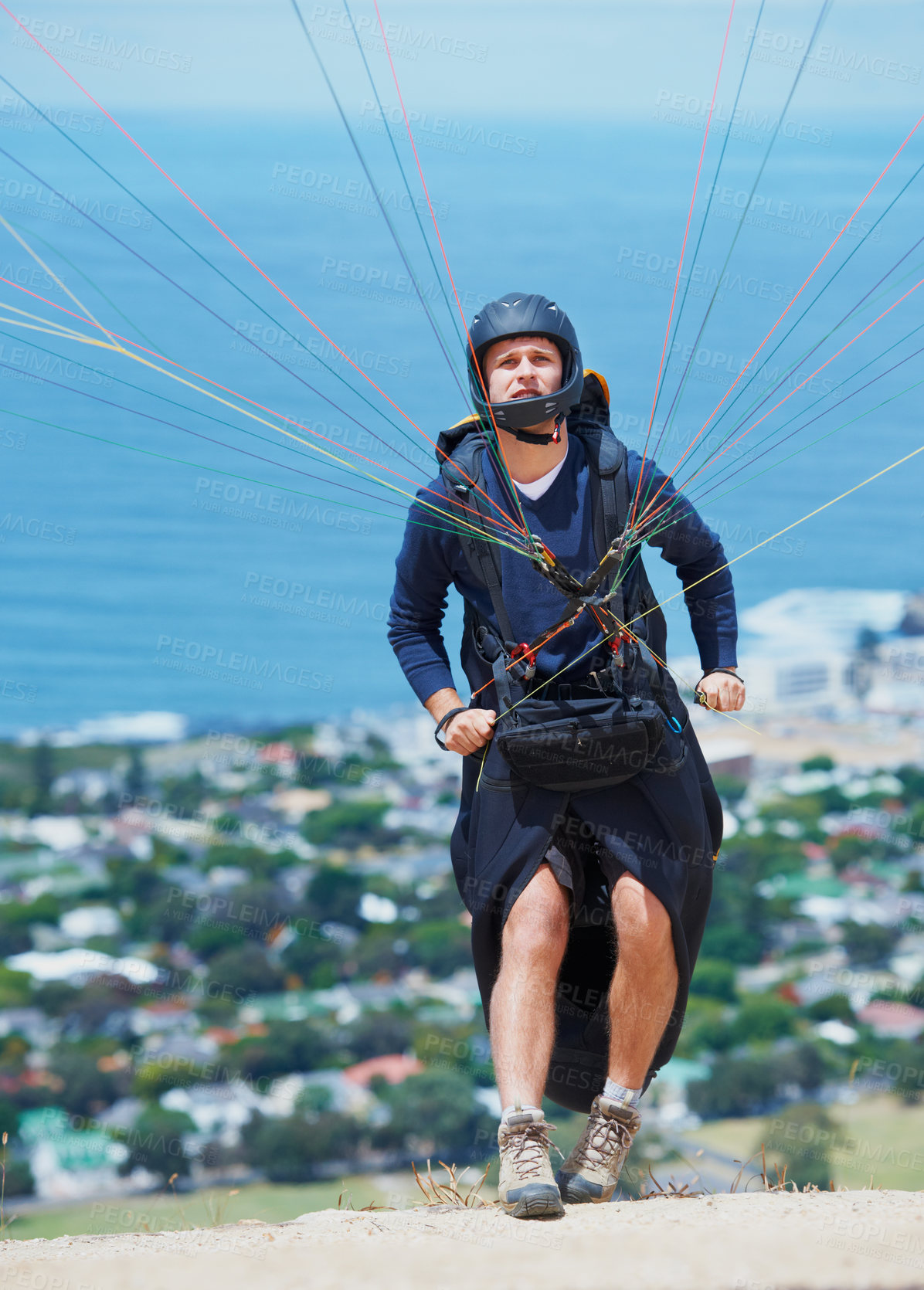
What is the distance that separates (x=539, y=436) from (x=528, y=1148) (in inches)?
72.4

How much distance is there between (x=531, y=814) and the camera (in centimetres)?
353

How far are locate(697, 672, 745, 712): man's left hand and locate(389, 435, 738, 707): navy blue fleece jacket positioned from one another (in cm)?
10

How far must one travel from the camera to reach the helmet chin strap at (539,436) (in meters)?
3.57

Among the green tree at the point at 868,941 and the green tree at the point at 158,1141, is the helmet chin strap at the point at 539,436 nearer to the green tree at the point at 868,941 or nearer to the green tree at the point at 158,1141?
the green tree at the point at 158,1141

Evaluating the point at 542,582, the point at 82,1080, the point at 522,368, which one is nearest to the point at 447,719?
the point at 542,582

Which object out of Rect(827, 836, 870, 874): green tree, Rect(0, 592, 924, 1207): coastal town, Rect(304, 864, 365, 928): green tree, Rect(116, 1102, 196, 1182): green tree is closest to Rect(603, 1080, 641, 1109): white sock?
Rect(0, 592, 924, 1207): coastal town

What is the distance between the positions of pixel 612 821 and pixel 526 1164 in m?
0.89

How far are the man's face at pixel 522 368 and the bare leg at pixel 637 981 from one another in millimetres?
1329

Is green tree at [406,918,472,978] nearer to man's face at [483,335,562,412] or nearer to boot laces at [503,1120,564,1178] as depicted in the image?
boot laces at [503,1120,564,1178]

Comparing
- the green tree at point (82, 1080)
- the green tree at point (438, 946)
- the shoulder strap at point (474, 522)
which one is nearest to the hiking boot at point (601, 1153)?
the shoulder strap at point (474, 522)

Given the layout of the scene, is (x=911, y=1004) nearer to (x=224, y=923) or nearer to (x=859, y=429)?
(x=224, y=923)

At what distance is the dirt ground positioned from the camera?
2881 mm

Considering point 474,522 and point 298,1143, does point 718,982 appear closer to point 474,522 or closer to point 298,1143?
point 298,1143

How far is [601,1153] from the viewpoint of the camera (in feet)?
11.7
